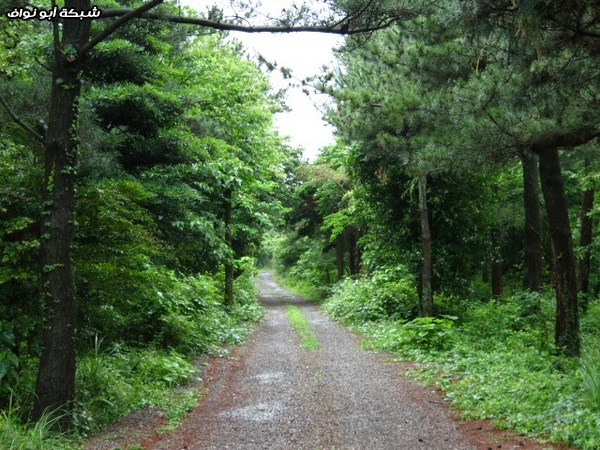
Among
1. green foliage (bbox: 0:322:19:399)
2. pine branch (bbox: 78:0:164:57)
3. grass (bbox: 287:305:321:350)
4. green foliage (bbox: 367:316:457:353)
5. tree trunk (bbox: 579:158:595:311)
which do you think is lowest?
grass (bbox: 287:305:321:350)

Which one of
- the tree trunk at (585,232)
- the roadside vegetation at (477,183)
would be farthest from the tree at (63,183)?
the tree trunk at (585,232)

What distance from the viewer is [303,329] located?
15484 millimetres

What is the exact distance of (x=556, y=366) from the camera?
766 cm

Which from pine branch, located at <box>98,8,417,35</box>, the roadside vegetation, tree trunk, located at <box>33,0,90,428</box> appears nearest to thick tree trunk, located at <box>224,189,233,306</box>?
the roadside vegetation

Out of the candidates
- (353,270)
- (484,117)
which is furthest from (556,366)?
(353,270)

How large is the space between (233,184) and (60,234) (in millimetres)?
A: 8108

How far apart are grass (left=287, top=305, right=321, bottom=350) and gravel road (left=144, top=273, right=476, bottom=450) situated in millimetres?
1281

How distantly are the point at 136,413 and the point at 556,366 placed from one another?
616cm

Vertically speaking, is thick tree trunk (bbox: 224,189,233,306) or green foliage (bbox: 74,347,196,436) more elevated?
thick tree trunk (bbox: 224,189,233,306)

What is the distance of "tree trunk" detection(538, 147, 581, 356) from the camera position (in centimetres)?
796

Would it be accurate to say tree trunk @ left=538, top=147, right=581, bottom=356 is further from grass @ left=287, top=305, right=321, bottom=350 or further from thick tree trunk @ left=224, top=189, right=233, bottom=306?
thick tree trunk @ left=224, top=189, right=233, bottom=306

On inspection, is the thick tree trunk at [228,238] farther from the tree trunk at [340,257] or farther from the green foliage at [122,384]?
the tree trunk at [340,257]

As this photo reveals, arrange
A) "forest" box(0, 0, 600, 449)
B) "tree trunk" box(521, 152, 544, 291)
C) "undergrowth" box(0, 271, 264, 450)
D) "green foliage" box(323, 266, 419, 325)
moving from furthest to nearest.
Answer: "green foliage" box(323, 266, 419, 325) < "tree trunk" box(521, 152, 544, 291) < "forest" box(0, 0, 600, 449) < "undergrowth" box(0, 271, 264, 450)

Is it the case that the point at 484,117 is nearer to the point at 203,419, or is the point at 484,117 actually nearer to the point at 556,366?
the point at 556,366
